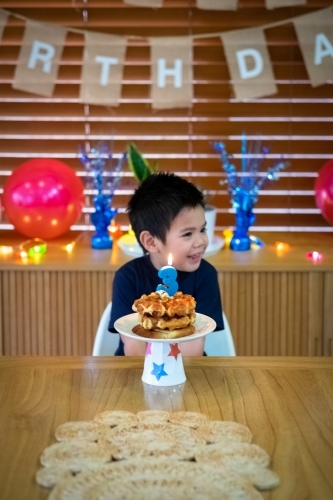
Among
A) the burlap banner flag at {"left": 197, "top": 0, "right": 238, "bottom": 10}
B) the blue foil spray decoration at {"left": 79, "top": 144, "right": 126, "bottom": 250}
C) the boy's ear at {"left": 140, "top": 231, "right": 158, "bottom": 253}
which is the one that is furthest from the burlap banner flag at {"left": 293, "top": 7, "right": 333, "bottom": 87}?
the boy's ear at {"left": 140, "top": 231, "right": 158, "bottom": 253}

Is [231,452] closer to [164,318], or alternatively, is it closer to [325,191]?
[164,318]

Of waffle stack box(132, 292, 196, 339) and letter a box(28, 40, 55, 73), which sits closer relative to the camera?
waffle stack box(132, 292, 196, 339)

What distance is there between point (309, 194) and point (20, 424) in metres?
2.24

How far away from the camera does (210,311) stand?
211cm

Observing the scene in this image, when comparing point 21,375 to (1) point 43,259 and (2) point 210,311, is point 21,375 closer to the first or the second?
(2) point 210,311

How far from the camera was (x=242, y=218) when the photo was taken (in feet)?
10.2

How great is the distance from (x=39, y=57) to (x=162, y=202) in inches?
58.0

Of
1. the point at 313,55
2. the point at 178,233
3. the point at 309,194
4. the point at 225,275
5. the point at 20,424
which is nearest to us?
the point at 20,424

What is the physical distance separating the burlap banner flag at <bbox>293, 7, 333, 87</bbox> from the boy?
1.33 m

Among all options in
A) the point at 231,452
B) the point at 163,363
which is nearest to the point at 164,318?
the point at 163,363

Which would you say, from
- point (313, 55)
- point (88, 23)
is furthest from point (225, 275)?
point (88, 23)

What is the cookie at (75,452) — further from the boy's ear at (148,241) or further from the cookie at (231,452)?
the boy's ear at (148,241)

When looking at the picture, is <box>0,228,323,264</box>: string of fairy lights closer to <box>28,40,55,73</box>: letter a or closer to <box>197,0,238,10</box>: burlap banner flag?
<box>28,40,55,73</box>: letter a

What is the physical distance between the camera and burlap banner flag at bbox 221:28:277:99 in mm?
3236
